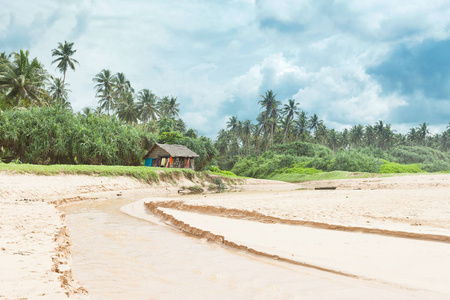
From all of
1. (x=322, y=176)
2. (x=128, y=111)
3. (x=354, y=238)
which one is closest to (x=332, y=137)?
(x=322, y=176)

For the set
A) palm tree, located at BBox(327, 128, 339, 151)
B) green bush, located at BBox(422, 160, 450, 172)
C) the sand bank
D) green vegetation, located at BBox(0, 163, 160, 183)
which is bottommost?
the sand bank

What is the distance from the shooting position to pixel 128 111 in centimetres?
5947

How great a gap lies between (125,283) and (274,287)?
1.75 metres

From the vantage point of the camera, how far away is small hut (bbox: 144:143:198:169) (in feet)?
111

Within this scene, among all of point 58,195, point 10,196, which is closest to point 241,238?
point 10,196

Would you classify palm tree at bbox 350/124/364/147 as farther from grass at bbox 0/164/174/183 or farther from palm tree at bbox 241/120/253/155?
grass at bbox 0/164/174/183

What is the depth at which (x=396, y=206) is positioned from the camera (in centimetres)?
916

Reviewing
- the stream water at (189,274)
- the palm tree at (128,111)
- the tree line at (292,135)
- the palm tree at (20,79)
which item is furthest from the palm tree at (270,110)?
the stream water at (189,274)

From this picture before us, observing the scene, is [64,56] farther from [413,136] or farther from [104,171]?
[413,136]

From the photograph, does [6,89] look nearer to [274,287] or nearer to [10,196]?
[10,196]

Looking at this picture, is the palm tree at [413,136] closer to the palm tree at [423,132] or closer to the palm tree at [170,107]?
the palm tree at [423,132]

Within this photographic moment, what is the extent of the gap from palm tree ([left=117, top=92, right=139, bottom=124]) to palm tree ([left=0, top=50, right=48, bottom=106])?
23770 mm

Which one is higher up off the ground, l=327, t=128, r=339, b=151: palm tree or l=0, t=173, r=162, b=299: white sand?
l=327, t=128, r=339, b=151: palm tree

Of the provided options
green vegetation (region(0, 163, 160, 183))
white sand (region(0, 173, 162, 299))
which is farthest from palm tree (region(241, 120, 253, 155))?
white sand (region(0, 173, 162, 299))
